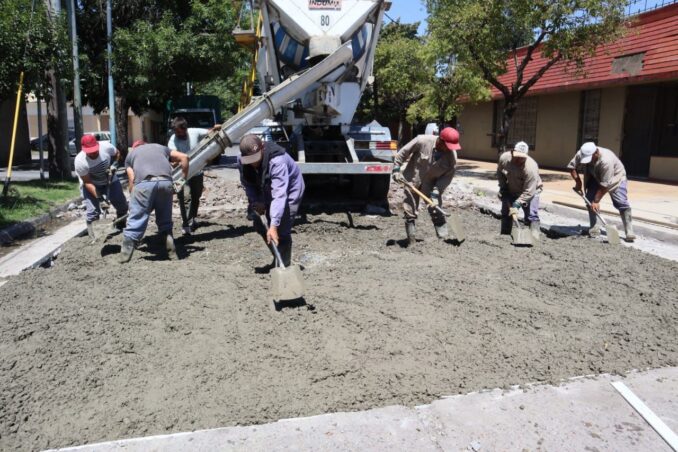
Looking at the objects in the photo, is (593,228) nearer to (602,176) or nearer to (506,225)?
(602,176)

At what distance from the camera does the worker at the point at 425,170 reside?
723 centimetres

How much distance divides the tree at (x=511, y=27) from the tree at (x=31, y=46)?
874 cm

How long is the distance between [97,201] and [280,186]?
12.4 feet

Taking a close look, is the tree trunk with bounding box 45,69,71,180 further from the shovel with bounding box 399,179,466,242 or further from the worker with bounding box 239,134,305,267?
the worker with bounding box 239,134,305,267

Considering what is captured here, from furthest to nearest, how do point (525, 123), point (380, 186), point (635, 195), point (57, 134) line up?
point (525, 123)
point (57, 134)
point (635, 195)
point (380, 186)

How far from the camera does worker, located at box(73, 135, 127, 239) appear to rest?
7.17 metres

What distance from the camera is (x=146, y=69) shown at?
720 inches

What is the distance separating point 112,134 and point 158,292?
15.1 metres

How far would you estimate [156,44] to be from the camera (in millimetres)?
17906

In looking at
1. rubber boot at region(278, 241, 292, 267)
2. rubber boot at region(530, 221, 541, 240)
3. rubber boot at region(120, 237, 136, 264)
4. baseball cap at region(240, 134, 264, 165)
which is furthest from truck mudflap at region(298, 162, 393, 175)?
baseball cap at region(240, 134, 264, 165)

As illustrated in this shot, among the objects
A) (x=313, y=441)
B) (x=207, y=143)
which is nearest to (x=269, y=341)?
(x=313, y=441)

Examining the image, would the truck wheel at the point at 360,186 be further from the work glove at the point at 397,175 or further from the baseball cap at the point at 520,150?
the baseball cap at the point at 520,150

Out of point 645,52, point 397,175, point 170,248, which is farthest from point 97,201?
point 645,52

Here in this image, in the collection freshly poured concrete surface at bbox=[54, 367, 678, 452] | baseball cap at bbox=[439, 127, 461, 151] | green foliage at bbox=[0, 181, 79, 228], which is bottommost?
freshly poured concrete surface at bbox=[54, 367, 678, 452]
